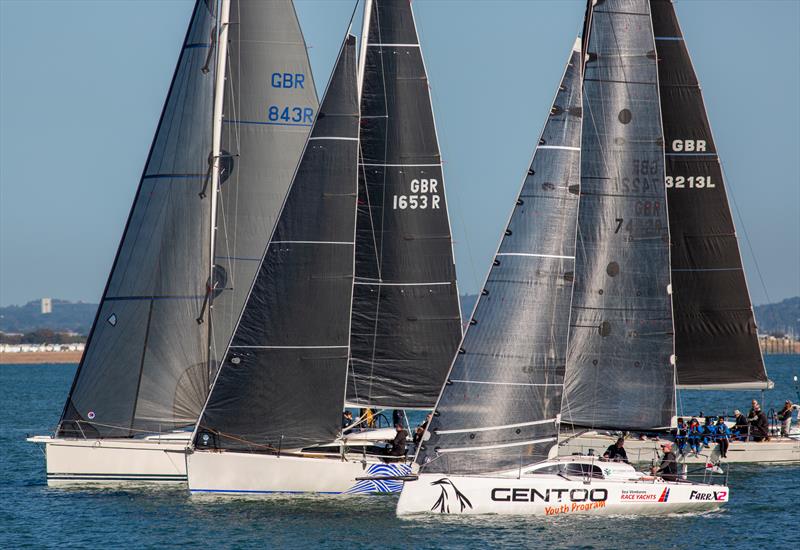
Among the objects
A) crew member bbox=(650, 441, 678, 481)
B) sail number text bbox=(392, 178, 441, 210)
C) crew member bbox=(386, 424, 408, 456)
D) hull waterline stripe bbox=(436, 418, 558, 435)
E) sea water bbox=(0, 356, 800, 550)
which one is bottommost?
sea water bbox=(0, 356, 800, 550)

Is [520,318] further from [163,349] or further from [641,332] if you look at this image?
[163,349]

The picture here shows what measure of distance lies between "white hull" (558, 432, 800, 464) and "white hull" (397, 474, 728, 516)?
7827 mm

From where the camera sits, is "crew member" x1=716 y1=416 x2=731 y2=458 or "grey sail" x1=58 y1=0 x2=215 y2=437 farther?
"crew member" x1=716 y1=416 x2=731 y2=458

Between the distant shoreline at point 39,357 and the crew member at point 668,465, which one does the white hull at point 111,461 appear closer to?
the crew member at point 668,465

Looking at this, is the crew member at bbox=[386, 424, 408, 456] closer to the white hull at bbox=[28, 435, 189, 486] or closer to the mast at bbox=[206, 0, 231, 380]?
the mast at bbox=[206, 0, 231, 380]

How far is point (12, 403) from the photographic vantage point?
75.9 metres

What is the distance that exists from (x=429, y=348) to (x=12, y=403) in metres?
48.4

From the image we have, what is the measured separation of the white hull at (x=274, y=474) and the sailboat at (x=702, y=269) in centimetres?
930

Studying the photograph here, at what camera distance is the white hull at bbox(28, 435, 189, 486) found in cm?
3291

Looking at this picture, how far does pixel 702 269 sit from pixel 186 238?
44.1 ft

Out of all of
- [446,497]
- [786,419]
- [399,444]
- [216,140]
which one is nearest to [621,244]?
[399,444]

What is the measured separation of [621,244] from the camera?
3022 cm

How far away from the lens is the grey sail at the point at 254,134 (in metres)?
34.4

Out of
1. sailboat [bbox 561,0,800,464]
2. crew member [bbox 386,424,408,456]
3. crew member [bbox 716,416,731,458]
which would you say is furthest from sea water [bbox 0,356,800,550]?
sailboat [bbox 561,0,800,464]
